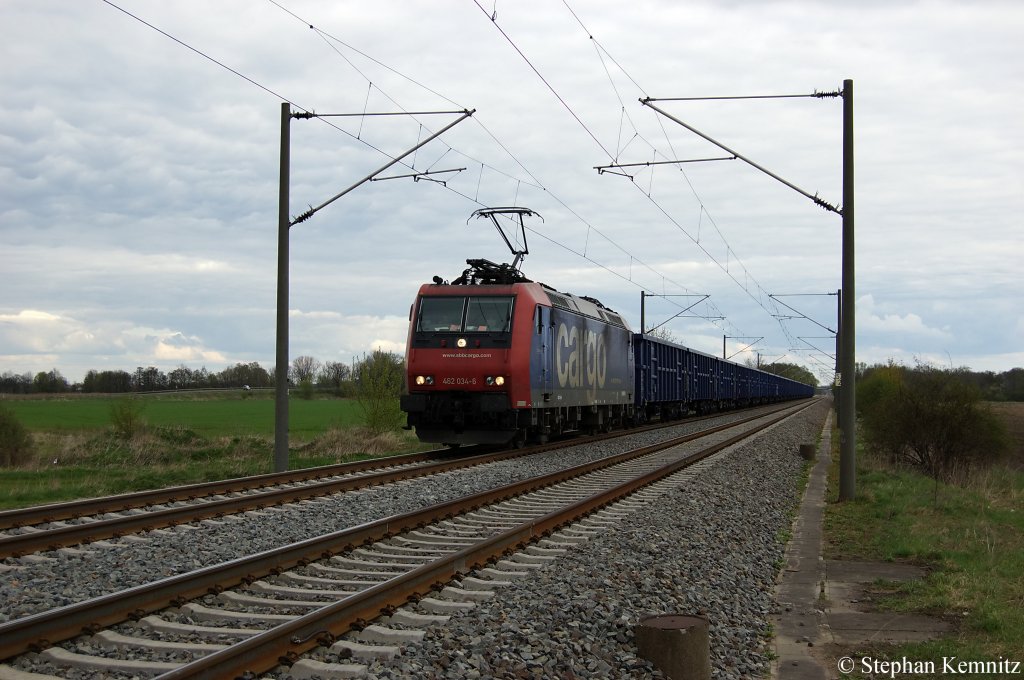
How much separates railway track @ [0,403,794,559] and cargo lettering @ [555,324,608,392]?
20.9 ft

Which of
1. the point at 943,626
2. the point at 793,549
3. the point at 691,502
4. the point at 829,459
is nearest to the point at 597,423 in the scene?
the point at 829,459

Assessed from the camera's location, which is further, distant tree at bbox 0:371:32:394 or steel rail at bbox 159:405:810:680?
distant tree at bbox 0:371:32:394

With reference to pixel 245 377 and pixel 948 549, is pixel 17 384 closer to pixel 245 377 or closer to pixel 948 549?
pixel 245 377

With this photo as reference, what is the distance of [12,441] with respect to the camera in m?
25.8

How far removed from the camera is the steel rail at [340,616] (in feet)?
16.4

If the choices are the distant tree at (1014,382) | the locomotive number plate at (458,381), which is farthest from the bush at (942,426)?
the distant tree at (1014,382)

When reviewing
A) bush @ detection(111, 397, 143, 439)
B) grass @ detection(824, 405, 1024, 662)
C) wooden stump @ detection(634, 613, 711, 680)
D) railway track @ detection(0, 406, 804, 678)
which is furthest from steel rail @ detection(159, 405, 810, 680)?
bush @ detection(111, 397, 143, 439)

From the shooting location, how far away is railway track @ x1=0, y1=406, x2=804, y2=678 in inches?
215

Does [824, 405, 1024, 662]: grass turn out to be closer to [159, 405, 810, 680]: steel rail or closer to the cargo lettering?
[159, 405, 810, 680]: steel rail

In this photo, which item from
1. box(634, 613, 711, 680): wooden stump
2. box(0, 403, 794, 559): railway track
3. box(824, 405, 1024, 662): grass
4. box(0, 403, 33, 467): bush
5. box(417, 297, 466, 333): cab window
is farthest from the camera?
box(0, 403, 33, 467): bush

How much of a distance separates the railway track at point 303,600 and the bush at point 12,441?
18.9 meters

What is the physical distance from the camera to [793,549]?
10562 millimetres

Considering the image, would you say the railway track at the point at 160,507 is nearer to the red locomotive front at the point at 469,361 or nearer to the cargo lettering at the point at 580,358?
the red locomotive front at the point at 469,361

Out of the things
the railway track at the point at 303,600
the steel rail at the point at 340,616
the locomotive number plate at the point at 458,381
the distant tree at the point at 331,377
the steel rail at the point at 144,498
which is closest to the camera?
the steel rail at the point at 340,616
